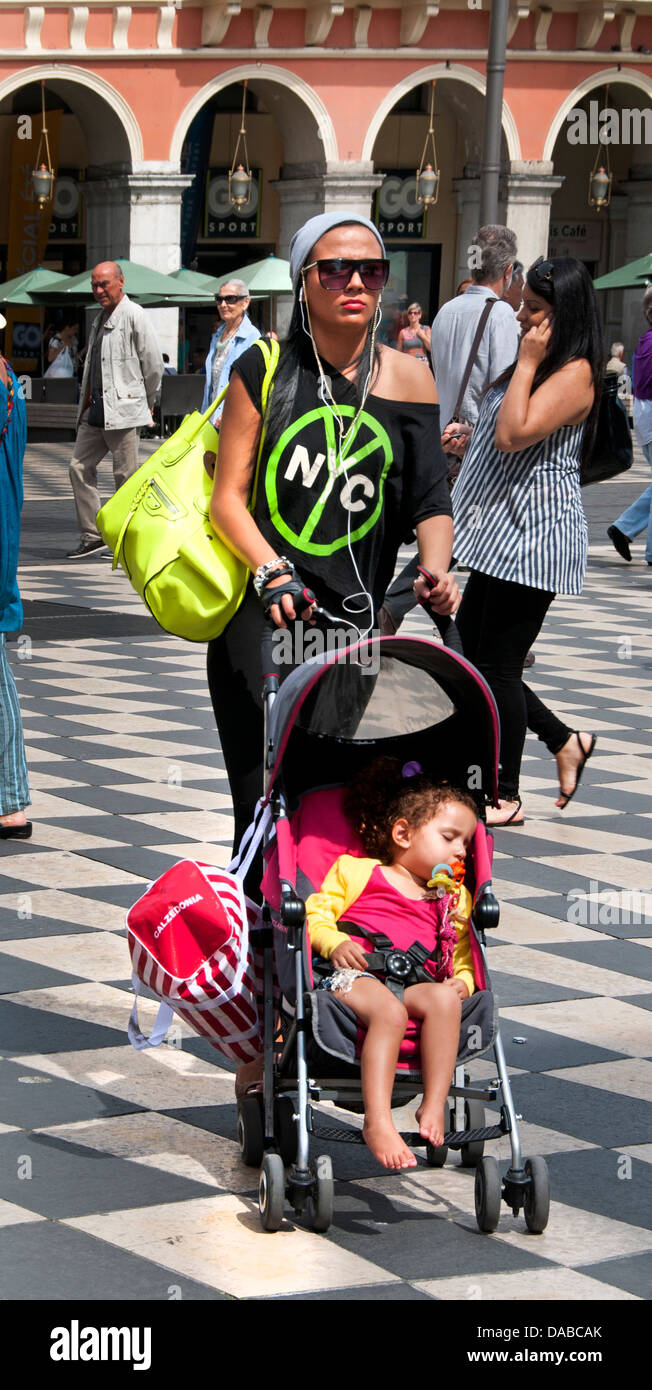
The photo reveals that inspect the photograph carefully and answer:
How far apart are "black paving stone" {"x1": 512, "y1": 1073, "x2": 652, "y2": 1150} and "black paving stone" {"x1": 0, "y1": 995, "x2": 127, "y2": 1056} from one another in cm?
93

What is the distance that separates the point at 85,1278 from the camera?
3484 millimetres

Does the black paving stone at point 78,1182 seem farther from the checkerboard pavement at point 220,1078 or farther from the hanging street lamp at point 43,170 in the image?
the hanging street lamp at point 43,170

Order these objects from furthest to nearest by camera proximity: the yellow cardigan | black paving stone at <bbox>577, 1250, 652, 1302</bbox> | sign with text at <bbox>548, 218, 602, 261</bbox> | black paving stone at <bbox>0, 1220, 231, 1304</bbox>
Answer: sign with text at <bbox>548, 218, 602, 261</bbox> → the yellow cardigan → black paving stone at <bbox>577, 1250, 652, 1302</bbox> → black paving stone at <bbox>0, 1220, 231, 1304</bbox>

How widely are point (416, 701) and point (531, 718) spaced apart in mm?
2966

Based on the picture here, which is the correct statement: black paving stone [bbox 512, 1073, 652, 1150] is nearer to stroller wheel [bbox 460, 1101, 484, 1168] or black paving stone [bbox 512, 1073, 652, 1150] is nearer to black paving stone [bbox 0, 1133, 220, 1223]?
stroller wheel [bbox 460, 1101, 484, 1168]

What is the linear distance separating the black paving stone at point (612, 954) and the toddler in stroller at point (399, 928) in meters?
1.48

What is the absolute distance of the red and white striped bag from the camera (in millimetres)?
3908

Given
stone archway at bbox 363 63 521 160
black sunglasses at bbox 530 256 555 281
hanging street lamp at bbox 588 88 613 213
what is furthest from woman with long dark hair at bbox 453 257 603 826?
hanging street lamp at bbox 588 88 613 213

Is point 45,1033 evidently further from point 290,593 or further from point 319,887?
point 290,593

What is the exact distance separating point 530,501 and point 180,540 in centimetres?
287

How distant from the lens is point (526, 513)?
6973 mm

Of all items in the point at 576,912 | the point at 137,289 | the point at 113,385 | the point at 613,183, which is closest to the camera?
the point at 576,912

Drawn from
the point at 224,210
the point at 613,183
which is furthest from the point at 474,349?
the point at 613,183

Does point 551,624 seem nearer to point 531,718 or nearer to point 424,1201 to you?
point 531,718
